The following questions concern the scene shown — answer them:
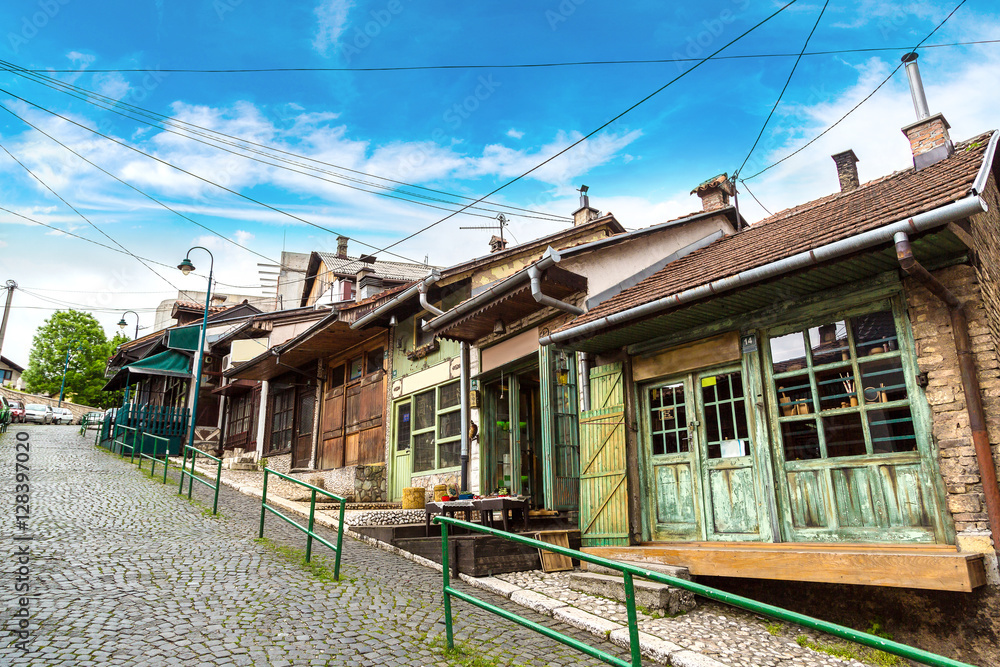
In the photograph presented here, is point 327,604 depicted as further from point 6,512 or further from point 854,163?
point 854,163

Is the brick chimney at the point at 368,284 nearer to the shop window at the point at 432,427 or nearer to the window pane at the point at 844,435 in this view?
the shop window at the point at 432,427

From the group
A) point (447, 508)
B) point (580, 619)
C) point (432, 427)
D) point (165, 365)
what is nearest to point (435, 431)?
point (432, 427)

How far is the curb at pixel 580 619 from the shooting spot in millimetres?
4629

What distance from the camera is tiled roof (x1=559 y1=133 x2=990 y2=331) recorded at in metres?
5.78

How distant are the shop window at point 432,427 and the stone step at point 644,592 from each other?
528 centimetres

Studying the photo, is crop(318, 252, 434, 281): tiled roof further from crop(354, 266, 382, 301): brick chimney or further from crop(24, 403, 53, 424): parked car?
crop(24, 403, 53, 424): parked car

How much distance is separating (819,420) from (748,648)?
256 cm

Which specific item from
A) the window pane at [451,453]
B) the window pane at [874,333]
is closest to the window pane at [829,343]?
the window pane at [874,333]

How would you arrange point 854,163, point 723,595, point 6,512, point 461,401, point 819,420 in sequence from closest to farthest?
1. point 723,595
2. point 819,420
3. point 6,512
4. point 854,163
5. point 461,401

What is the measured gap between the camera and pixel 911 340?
5.88m

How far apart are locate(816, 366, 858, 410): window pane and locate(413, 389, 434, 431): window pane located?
7.59m

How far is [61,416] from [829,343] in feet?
138

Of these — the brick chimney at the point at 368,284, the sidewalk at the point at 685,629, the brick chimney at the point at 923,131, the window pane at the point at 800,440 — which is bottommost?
the sidewalk at the point at 685,629

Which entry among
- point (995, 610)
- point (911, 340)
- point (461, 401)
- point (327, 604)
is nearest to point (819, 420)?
point (911, 340)
